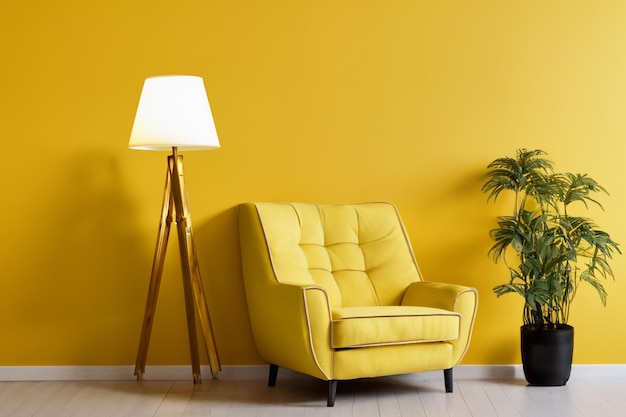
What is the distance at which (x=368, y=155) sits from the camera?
4.71 metres

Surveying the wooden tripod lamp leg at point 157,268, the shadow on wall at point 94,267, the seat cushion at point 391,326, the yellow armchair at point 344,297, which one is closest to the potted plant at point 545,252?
the yellow armchair at point 344,297

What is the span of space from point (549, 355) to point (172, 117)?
2.26m

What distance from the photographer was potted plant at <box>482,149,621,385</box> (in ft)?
14.1

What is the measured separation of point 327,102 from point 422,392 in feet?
5.42

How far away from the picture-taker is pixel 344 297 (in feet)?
14.4

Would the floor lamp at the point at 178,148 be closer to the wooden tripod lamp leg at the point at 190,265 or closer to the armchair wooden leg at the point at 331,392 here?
the wooden tripod lamp leg at the point at 190,265

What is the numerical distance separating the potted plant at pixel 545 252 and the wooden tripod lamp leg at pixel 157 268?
1683 mm

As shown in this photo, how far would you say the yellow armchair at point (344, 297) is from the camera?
12.6 ft

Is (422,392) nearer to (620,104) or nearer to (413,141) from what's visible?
(413,141)

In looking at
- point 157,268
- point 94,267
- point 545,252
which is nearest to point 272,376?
point 157,268

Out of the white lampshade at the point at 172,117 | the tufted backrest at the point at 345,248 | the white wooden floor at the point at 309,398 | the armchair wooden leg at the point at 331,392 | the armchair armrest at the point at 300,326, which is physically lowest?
the white wooden floor at the point at 309,398

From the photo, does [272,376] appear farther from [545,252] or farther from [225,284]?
[545,252]

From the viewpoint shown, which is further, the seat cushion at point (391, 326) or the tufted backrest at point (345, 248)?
the tufted backrest at point (345, 248)

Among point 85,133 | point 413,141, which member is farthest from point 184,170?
point 413,141
